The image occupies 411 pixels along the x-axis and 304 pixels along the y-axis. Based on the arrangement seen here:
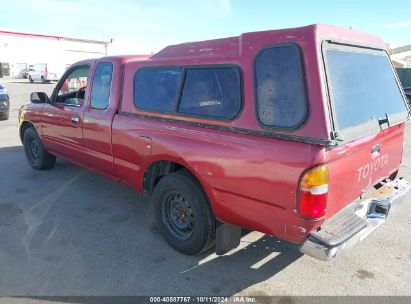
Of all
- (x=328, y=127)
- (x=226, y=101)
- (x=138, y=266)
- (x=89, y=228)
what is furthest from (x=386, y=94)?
(x=89, y=228)

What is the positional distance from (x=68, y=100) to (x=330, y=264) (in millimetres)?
3968

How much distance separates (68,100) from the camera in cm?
491

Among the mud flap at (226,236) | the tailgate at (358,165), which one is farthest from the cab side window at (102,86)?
the tailgate at (358,165)

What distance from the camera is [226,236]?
3020mm

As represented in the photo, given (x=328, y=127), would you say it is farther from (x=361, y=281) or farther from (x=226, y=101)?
(x=361, y=281)

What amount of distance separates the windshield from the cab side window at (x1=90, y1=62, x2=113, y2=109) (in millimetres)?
2567

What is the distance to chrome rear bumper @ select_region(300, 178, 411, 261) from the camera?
2.38 metres

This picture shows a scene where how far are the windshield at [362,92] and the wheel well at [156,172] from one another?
57.1 inches

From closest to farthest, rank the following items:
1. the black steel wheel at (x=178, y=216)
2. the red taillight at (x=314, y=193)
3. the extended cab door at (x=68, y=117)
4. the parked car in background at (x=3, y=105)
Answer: the red taillight at (x=314, y=193) → the black steel wheel at (x=178, y=216) → the extended cab door at (x=68, y=117) → the parked car in background at (x=3, y=105)

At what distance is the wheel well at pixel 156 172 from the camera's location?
3426 mm

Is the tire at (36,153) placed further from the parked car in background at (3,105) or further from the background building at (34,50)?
the background building at (34,50)

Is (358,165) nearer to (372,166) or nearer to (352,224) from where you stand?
(372,166)

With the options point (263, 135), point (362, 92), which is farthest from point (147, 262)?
point (362, 92)

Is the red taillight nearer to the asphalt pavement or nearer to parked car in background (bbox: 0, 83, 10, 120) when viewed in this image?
the asphalt pavement
